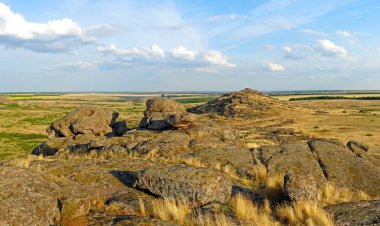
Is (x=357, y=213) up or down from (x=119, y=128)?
up

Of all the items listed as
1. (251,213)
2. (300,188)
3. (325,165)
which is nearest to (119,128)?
(325,165)

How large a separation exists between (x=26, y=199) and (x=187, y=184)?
17.6 ft

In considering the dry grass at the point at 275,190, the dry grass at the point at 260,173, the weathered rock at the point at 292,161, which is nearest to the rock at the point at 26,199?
the dry grass at the point at 275,190

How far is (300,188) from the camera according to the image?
1329cm

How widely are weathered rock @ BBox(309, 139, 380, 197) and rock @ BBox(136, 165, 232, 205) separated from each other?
349 inches

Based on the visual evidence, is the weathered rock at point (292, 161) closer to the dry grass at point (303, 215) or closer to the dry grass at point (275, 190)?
the dry grass at point (275, 190)

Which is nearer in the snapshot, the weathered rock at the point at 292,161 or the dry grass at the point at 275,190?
the dry grass at the point at 275,190

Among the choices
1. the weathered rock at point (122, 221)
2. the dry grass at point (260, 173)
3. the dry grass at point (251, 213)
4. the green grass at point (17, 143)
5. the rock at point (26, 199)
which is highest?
the rock at point (26, 199)

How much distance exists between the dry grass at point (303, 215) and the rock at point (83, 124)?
3078 cm

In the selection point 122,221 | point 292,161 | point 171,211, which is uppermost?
point 122,221

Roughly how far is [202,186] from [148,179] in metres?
2.07

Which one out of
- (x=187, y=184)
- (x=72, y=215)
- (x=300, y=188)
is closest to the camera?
(x=72, y=215)

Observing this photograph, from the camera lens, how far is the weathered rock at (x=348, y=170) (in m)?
18.4

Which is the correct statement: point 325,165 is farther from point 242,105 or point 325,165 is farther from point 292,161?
point 242,105
